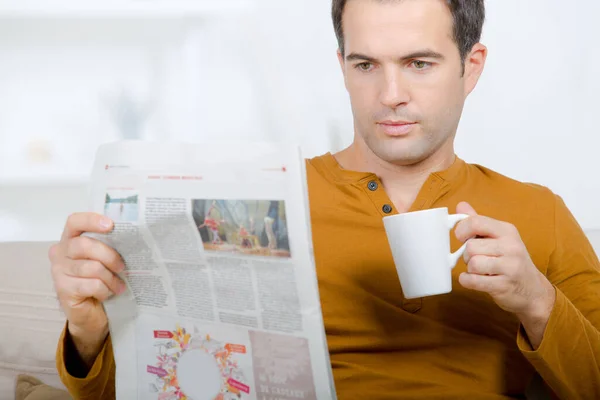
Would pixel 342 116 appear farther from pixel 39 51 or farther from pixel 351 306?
pixel 39 51

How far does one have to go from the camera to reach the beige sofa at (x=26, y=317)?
1.51 m

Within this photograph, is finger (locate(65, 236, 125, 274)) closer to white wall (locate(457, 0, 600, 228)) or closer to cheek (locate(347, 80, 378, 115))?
cheek (locate(347, 80, 378, 115))

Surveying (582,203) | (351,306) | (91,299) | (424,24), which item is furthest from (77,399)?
(582,203)

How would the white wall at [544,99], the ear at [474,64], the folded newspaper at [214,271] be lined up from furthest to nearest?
the white wall at [544,99] < the ear at [474,64] < the folded newspaper at [214,271]

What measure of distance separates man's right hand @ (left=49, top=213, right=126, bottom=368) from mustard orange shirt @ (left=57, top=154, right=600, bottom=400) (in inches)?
7.2

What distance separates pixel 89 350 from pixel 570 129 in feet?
4.40

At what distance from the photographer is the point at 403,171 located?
144 cm

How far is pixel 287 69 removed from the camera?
192cm

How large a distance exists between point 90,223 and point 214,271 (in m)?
0.18

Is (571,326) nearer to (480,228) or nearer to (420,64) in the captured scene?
(480,228)

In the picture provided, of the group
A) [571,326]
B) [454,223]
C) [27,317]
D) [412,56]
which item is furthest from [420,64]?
[27,317]

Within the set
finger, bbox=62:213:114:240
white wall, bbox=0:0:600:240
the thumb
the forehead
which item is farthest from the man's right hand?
white wall, bbox=0:0:600:240

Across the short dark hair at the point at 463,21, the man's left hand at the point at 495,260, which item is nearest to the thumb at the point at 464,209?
the man's left hand at the point at 495,260

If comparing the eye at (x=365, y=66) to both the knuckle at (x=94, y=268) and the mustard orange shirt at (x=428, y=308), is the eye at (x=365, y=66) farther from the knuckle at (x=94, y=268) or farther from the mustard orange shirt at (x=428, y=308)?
the knuckle at (x=94, y=268)
